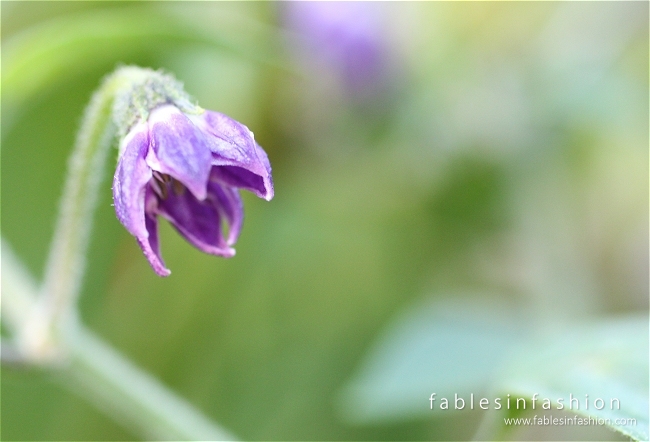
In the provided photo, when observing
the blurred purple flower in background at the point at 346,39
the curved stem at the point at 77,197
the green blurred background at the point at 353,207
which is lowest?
the curved stem at the point at 77,197

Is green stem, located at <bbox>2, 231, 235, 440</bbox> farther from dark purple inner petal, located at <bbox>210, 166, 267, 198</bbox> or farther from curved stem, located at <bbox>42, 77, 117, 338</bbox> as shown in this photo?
dark purple inner petal, located at <bbox>210, 166, 267, 198</bbox>

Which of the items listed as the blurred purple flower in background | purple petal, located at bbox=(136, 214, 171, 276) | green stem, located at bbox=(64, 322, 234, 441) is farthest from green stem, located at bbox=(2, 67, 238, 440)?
the blurred purple flower in background

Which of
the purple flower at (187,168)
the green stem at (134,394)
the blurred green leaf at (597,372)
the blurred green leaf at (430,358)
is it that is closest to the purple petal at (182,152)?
the purple flower at (187,168)

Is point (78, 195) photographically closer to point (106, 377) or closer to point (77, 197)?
point (77, 197)

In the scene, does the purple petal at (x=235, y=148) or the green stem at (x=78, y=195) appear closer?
the purple petal at (x=235, y=148)

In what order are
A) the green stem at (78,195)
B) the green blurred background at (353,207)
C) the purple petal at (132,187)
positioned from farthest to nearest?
the green blurred background at (353,207), the green stem at (78,195), the purple petal at (132,187)

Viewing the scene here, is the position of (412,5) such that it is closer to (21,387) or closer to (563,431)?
(563,431)

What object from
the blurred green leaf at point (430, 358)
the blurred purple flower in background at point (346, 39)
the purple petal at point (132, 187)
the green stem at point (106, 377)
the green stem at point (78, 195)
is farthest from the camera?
the blurred purple flower in background at point (346, 39)

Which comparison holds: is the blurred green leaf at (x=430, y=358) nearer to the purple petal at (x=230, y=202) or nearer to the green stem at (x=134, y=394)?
the green stem at (x=134, y=394)
